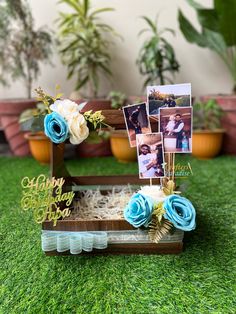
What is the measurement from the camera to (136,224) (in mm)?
750

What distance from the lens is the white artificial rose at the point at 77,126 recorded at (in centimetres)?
80

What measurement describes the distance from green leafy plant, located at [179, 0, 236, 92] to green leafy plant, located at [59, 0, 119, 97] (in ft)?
1.92

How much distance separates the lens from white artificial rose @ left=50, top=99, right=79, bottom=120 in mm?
808

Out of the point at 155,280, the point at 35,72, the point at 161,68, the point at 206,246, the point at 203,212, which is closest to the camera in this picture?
the point at 155,280

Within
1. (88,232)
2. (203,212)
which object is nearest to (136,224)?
(88,232)

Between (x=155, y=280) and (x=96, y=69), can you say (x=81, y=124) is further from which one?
(x=96, y=69)

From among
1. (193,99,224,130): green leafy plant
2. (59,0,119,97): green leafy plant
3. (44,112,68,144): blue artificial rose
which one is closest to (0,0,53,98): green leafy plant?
(59,0,119,97): green leafy plant

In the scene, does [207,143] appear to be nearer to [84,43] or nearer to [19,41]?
[84,43]

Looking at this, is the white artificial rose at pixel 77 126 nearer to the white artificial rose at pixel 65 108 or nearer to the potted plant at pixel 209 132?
the white artificial rose at pixel 65 108

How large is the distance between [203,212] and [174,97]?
1.67 ft

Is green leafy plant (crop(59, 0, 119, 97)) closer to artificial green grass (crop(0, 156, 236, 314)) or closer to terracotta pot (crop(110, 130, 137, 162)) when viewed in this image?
terracotta pot (crop(110, 130, 137, 162))

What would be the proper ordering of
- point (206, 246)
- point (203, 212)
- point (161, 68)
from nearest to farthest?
1. point (206, 246)
2. point (203, 212)
3. point (161, 68)

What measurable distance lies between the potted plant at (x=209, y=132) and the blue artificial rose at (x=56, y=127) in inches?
52.3

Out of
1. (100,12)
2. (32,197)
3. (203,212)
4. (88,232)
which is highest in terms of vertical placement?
(100,12)
